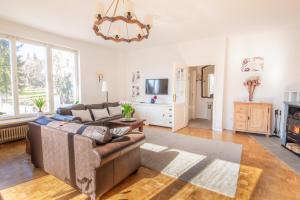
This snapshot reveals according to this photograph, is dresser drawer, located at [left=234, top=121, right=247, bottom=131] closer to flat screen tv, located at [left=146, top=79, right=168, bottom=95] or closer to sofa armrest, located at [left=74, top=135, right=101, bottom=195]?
flat screen tv, located at [left=146, top=79, right=168, bottom=95]

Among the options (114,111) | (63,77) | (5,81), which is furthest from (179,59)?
(5,81)

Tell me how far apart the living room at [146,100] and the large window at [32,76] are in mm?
25

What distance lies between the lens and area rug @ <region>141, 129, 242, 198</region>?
2.29 metres

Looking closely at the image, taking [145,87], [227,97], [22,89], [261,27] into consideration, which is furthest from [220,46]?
[22,89]

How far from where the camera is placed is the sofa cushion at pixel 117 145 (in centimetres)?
179

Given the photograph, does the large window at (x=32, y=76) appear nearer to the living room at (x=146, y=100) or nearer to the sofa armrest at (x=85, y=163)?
the living room at (x=146, y=100)

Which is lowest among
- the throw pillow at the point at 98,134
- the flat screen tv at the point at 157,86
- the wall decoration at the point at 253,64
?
the throw pillow at the point at 98,134

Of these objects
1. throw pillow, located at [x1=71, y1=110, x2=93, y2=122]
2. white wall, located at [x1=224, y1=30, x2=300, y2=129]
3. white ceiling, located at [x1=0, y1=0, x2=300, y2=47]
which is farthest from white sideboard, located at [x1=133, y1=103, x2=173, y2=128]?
white ceiling, located at [x1=0, y1=0, x2=300, y2=47]

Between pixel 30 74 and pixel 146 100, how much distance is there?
3637 mm

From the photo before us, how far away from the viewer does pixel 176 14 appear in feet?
10.8

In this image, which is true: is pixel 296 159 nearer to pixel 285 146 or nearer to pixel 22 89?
pixel 285 146

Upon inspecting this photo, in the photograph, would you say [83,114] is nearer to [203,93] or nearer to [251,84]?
[251,84]

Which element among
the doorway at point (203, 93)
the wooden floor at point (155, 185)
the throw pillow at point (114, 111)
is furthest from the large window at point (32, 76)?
the doorway at point (203, 93)

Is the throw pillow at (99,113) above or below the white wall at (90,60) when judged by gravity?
below
